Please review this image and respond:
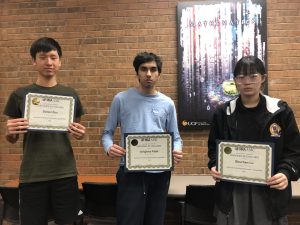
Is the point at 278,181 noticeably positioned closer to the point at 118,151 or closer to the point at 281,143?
the point at 281,143

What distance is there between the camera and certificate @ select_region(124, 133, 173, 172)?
2166mm

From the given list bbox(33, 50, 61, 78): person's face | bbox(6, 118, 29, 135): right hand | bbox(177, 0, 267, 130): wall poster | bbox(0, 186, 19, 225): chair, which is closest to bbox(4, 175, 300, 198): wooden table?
bbox(0, 186, 19, 225): chair

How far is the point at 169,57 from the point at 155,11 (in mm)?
539

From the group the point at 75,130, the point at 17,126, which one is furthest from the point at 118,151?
the point at 17,126

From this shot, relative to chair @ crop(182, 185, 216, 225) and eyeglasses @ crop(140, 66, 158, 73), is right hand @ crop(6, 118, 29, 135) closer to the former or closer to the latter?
eyeglasses @ crop(140, 66, 158, 73)

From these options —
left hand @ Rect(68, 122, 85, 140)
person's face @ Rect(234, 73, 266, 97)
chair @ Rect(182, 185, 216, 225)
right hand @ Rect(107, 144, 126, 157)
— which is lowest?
chair @ Rect(182, 185, 216, 225)

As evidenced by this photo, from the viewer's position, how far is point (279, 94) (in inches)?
138

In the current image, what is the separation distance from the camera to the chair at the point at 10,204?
2.66m

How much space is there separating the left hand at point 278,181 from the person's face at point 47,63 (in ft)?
4.88

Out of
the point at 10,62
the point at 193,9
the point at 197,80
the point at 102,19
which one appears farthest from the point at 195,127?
the point at 10,62

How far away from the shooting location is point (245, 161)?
180cm

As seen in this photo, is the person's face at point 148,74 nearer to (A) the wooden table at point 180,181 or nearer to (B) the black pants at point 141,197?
(B) the black pants at point 141,197

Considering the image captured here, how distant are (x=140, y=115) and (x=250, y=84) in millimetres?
813

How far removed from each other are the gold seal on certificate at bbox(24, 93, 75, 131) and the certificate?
0.42m
